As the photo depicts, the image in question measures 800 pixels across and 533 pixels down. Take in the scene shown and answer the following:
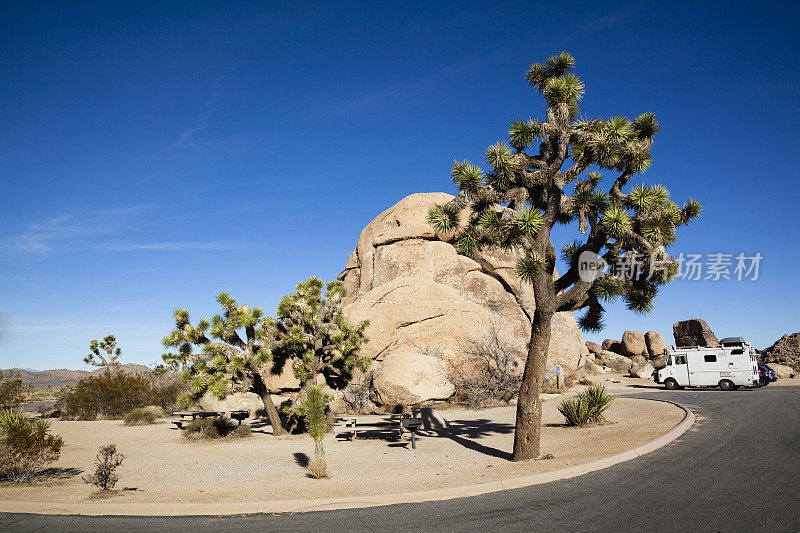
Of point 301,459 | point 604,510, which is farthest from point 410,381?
point 604,510

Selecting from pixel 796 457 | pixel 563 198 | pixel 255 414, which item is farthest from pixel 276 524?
pixel 255 414

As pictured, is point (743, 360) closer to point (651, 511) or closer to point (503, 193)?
point (503, 193)

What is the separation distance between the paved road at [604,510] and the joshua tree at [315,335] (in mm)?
9135

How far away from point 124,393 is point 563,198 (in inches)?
967

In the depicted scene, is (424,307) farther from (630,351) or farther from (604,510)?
(630,351)

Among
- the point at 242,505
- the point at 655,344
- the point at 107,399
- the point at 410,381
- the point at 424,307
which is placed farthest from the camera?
the point at 655,344

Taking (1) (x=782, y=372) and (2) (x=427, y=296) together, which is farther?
(1) (x=782, y=372)

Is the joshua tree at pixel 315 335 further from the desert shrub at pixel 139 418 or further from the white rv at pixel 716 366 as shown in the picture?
the white rv at pixel 716 366

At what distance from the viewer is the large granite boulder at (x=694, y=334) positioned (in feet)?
157

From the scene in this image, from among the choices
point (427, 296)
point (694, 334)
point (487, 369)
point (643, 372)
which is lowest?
point (643, 372)

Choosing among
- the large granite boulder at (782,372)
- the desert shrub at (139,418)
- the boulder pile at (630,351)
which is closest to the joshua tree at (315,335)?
the desert shrub at (139,418)

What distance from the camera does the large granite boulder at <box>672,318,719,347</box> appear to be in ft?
157

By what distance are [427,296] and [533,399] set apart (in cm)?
1521

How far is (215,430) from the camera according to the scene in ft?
51.8
